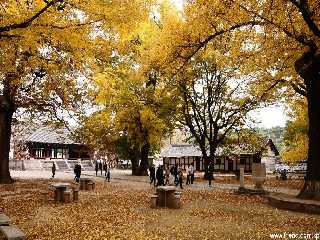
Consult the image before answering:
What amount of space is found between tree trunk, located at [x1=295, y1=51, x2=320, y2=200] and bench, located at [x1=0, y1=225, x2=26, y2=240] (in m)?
11.7

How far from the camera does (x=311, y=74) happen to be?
1644 cm

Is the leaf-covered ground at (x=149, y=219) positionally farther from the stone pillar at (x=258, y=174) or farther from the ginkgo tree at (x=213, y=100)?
the ginkgo tree at (x=213, y=100)

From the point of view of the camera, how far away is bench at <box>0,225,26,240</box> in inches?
336

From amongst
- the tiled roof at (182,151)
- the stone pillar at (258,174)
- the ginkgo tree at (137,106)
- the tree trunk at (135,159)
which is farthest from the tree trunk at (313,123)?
the tiled roof at (182,151)

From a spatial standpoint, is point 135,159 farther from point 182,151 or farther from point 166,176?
point 182,151

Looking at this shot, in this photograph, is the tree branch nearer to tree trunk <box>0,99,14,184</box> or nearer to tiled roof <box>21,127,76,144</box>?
tree trunk <box>0,99,14,184</box>

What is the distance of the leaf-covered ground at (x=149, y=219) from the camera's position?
1060 centimetres

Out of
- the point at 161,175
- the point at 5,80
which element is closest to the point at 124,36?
the point at 161,175

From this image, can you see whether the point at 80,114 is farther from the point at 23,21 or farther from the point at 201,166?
the point at 201,166

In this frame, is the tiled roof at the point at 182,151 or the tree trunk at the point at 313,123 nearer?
the tree trunk at the point at 313,123

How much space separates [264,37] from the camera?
15.2 meters

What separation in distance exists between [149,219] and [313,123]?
8.42 meters

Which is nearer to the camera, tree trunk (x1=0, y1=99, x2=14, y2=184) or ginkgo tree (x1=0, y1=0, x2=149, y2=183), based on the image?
ginkgo tree (x1=0, y1=0, x2=149, y2=183)

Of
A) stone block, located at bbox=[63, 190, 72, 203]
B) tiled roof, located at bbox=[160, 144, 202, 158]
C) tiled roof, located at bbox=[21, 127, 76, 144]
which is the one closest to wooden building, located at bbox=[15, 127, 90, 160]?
tiled roof, located at bbox=[21, 127, 76, 144]
